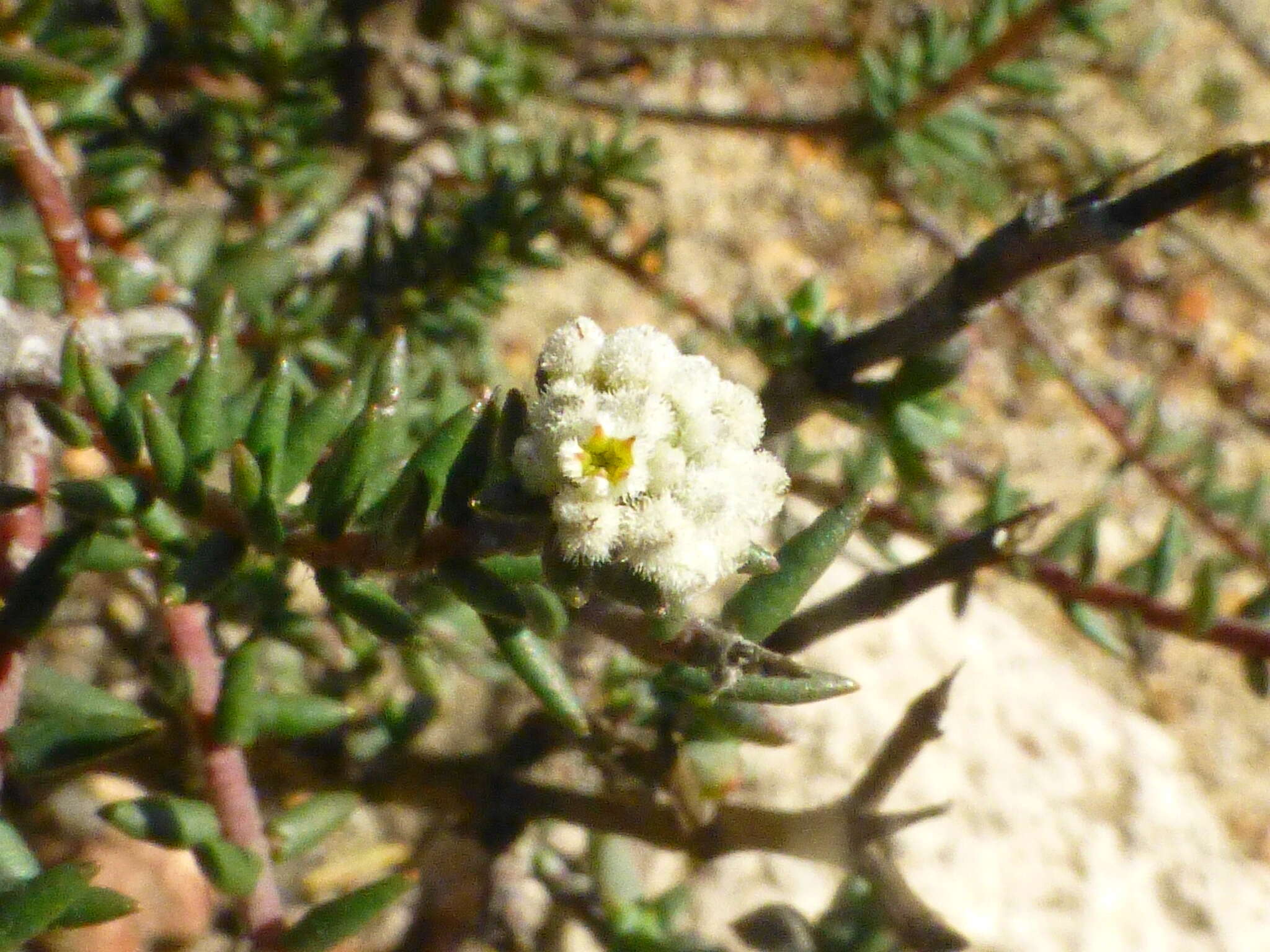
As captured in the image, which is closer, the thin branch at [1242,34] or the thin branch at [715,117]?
the thin branch at [715,117]

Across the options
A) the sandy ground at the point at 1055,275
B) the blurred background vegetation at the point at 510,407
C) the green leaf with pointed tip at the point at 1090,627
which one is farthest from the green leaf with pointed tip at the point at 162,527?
the sandy ground at the point at 1055,275

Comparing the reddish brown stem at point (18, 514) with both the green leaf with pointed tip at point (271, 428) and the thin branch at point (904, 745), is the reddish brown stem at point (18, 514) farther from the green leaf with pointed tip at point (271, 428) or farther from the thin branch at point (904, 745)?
the thin branch at point (904, 745)

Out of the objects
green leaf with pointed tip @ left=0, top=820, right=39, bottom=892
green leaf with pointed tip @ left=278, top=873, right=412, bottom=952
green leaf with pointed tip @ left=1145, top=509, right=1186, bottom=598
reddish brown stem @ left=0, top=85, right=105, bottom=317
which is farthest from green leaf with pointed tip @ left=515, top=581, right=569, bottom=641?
green leaf with pointed tip @ left=1145, top=509, right=1186, bottom=598

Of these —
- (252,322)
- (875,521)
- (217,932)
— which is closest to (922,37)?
(875,521)

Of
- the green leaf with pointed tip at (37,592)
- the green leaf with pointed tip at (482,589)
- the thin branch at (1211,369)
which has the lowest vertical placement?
the green leaf with pointed tip at (37,592)

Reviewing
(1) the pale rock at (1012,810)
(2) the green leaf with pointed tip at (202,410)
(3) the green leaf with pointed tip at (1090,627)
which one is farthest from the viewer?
(1) the pale rock at (1012,810)

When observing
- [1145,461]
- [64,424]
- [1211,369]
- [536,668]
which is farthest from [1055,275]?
[64,424]
